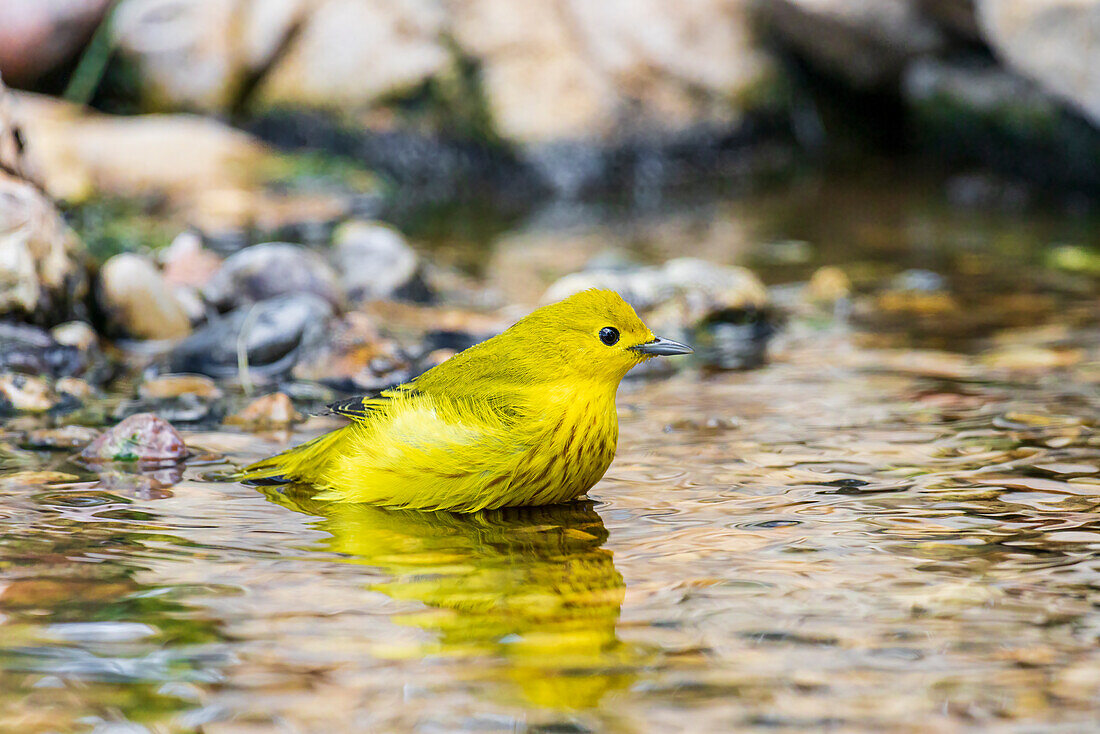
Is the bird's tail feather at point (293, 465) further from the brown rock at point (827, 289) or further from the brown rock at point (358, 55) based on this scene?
the brown rock at point (358, 55)

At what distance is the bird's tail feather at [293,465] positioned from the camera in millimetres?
3449

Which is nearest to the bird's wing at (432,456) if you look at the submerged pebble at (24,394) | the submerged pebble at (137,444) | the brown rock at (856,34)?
the submerged pebble at (137,444)

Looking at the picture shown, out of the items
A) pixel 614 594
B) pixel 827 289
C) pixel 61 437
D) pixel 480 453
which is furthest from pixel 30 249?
pixel 827 289

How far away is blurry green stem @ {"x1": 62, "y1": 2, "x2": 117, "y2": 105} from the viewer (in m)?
11.0

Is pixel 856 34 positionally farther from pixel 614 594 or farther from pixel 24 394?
pixel 614 594

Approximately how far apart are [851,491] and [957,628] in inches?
39.1

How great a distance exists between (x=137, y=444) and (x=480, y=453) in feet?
3.85

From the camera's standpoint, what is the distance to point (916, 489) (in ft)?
11.3

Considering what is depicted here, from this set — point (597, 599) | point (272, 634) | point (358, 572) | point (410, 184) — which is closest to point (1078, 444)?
point (597, 599)

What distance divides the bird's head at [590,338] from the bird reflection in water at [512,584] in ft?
1.28

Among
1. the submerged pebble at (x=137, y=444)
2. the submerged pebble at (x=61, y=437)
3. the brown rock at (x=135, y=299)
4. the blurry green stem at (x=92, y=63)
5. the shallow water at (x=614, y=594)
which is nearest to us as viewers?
the shallow water at (x=614, y=594)

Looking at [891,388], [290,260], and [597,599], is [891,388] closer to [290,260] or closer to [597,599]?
[597,599]

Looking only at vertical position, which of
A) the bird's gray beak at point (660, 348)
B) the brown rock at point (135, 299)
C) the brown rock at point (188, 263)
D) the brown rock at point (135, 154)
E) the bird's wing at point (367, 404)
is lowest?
the bird's wing at point (367, 404)

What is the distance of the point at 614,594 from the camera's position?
8.89 ft
